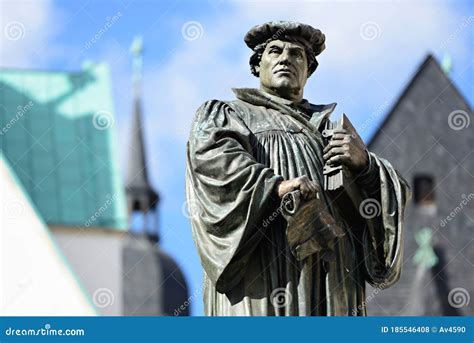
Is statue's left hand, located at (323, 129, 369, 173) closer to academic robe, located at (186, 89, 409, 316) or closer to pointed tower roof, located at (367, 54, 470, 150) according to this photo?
academic robe, located at (186, 89, 409, 316)

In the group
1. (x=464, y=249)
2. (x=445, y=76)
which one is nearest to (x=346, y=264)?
(x=464, y=249)

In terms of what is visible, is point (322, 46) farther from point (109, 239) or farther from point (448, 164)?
point (109, 239)

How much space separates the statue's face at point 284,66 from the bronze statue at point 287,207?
1cm

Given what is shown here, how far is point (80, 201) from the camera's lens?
216ft

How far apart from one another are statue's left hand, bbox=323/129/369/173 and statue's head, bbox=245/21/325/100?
72cm

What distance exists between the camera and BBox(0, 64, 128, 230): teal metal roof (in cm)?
6506

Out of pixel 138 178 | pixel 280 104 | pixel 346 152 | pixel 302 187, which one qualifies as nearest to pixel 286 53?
pixel 280 104

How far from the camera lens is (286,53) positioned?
14.3m

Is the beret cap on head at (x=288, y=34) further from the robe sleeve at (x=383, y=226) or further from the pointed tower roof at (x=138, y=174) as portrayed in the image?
the pointed tower roof at (x=138, y=174)

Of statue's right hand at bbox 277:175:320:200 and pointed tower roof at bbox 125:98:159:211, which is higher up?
pointed tower roof at bbox 125:98:159:211

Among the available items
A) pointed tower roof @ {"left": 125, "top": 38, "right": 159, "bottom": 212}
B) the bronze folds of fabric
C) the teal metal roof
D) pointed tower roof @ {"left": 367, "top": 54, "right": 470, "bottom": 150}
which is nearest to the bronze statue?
the bronze folds of fabric

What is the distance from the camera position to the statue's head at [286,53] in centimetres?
1427

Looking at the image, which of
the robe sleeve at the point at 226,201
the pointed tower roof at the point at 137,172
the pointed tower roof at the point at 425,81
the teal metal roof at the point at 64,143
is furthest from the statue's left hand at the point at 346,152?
the pointed tower roof at the point at 137,172

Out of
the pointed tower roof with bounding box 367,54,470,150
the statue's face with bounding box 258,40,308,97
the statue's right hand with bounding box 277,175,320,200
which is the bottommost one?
the statue's right hand with bounding box 277,175,320,200
